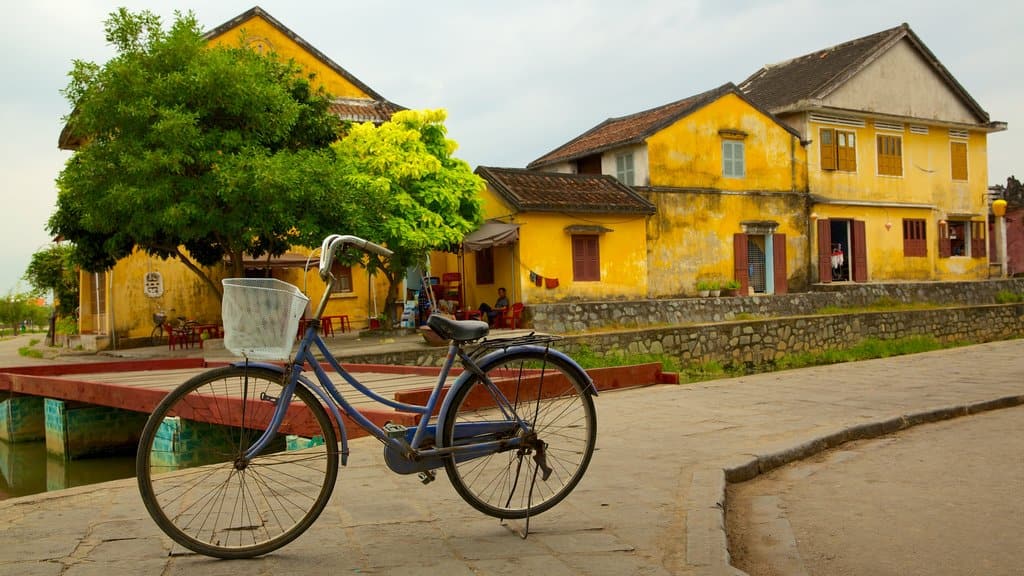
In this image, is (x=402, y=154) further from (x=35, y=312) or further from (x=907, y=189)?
(x=35, y=312)

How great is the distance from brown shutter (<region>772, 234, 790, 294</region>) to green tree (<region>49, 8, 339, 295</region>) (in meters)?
14.3

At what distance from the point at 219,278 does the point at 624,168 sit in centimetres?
1124

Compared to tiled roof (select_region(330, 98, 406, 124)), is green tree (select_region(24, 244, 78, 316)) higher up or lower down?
lower down

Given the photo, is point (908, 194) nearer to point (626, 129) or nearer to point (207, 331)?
point (626, 129)

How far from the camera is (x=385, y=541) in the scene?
3729 mm

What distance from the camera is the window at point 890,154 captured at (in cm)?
2778

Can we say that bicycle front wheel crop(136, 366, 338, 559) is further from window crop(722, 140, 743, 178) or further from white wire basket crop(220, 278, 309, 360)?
window crop(722, 140, 743, 178)

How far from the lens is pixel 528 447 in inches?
161

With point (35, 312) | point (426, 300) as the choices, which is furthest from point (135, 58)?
point (35, 312)

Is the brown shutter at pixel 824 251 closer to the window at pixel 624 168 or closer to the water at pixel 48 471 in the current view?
the window at pixel 624 168

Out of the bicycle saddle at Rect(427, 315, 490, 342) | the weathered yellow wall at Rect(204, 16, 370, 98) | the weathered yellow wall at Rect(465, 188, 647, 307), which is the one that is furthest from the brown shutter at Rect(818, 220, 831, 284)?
the bicycle saddle at Rect(427, 315, 490, 342)

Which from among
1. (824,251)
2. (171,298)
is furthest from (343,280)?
(824,251)

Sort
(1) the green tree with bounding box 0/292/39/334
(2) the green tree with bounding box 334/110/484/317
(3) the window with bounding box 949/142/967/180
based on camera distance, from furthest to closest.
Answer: (1) the green tree with bounding box 0/292/39/334
(3) the window with bounding box 949/142/967/180
(2) the green tree with bounding box 334/110/484/317

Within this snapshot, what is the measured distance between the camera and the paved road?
3.77 m
